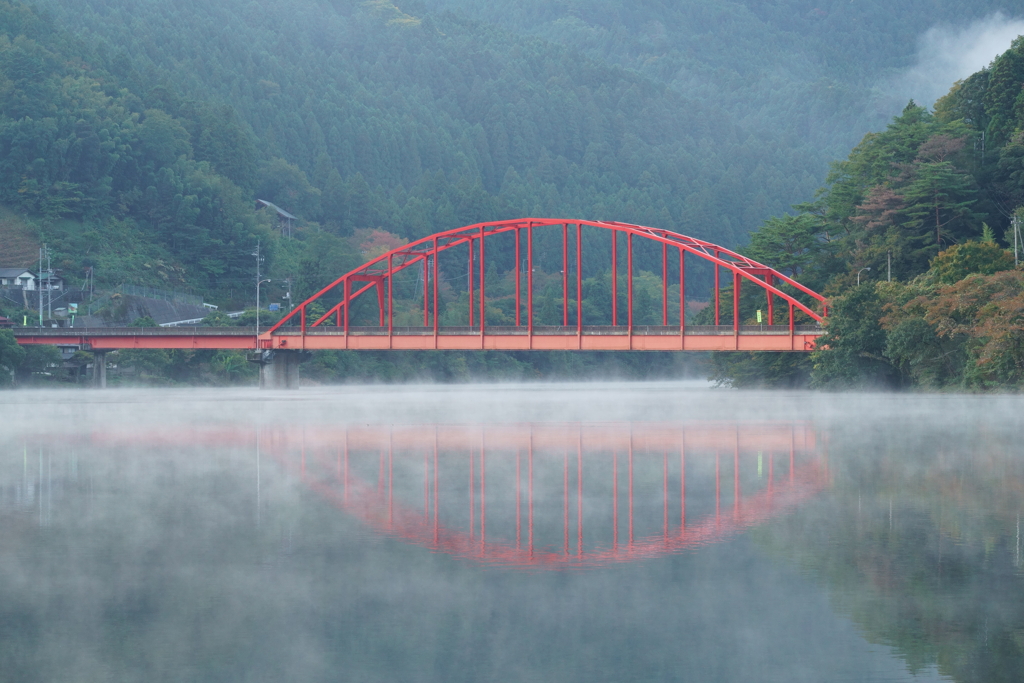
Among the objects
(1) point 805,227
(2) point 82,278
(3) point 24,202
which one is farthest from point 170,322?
(1) point 805,227

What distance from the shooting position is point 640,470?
31.0 m

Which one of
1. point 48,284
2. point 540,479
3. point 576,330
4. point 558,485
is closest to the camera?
point 558,485

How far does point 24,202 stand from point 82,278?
915 inches

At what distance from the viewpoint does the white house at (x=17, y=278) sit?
150 metres

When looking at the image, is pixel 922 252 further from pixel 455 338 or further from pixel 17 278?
pixel 17 278

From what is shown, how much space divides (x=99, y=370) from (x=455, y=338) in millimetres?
35520

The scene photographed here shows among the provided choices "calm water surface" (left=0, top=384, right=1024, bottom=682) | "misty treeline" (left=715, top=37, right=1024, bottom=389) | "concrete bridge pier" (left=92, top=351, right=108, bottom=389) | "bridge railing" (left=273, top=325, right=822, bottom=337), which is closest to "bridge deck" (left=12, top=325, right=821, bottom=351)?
"bridge railing" (left=273, top=325, right=822, bottom=337)

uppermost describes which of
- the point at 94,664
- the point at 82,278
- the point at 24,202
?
the point at 24,202

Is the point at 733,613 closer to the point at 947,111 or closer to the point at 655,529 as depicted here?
the point at 655,529

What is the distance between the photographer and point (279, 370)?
11988 cm

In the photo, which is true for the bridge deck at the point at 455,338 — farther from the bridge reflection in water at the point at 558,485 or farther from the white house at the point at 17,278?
the bridge reflection in water at the point at 558,485

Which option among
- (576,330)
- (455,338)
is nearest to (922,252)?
(576,330)

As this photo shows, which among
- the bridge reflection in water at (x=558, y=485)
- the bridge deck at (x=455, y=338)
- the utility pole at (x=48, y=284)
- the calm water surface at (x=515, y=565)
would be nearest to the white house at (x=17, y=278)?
the utility pole at (x=48, y=284)

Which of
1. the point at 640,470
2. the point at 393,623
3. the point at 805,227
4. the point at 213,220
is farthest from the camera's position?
the point at 213,220
